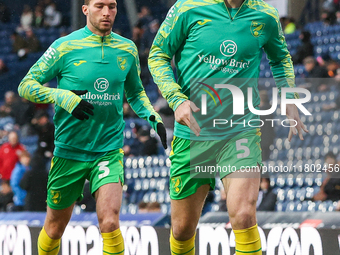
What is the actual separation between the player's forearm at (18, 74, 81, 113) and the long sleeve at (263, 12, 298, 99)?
4.94 feet

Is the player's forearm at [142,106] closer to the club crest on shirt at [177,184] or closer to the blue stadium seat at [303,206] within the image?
the club crest on shirt at [177,184]

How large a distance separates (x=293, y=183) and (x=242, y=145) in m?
5.04

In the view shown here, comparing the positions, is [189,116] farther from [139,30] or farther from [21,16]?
[21,16]

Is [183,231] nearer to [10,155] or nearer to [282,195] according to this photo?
[282,195]

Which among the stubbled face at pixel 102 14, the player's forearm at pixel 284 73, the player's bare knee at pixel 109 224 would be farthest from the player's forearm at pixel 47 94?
the player's forearm at pixel 284 73

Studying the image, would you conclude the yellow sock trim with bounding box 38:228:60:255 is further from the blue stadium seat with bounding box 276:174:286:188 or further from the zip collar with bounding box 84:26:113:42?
the blue stadium seat with bounding box 276:174:286:188

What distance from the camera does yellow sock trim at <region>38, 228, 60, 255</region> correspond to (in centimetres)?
532

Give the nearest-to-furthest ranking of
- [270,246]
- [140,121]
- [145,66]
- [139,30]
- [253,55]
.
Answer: [253,55] → [270,246] → [140,121] → [145,66] → [139,30]

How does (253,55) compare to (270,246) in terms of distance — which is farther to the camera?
(270,246)

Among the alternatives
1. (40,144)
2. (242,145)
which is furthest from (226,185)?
(40,144)

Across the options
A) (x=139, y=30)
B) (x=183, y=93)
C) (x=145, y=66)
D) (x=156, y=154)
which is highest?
(x=139, y=30)

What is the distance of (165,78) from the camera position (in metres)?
A: 4.31

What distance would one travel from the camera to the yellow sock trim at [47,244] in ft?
17.4

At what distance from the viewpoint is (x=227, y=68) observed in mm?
4246
